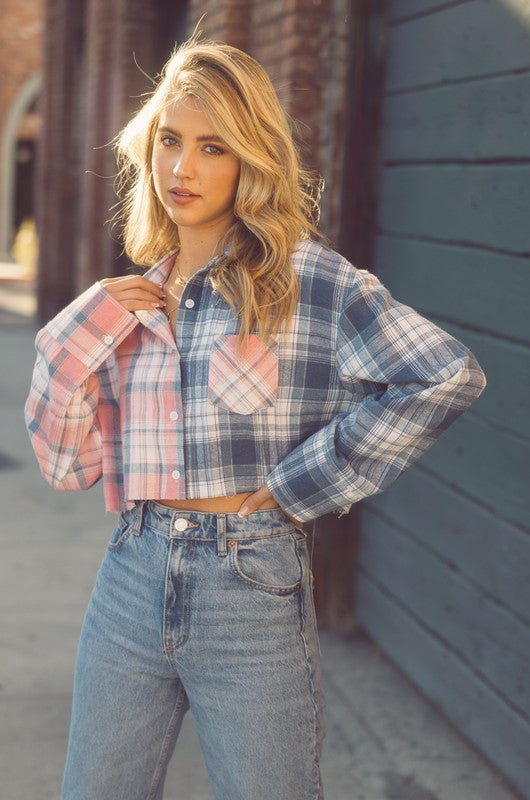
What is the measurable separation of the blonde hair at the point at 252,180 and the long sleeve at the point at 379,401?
0.15 m

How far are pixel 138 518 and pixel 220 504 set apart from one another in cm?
Answer: 17

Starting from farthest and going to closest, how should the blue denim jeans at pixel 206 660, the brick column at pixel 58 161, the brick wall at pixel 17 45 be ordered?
the brick wall at pixel 17 45
the brick column at pixel 58 161
the blue denim jeans at pixel 206 660

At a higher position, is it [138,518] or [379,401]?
[379,401]

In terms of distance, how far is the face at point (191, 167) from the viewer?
218cm

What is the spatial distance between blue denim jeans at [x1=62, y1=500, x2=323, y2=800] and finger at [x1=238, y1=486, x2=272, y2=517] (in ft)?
0.05

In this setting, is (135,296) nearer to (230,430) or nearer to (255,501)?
(230,430)

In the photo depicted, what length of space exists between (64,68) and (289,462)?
11.6 m

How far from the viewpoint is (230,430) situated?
2180mm

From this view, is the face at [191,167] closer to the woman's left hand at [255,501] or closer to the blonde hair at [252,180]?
the blonde hair at [252,180]

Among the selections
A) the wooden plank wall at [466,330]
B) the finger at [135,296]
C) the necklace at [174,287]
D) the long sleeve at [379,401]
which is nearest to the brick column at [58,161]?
the wooden plank wall at [466,330]

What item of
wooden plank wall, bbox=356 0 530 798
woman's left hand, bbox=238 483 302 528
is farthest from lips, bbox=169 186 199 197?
wooden plank wall, bbox=356 0 530 798

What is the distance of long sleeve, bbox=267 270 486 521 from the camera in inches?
82.7

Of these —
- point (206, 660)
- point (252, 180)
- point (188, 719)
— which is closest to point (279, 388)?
point (252, 180)

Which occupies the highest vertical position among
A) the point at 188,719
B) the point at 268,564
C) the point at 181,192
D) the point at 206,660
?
the point at 181,192
